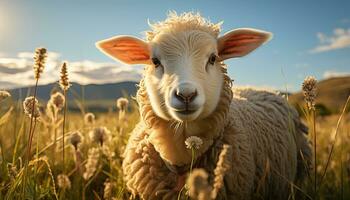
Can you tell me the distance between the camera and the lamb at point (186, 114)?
3812mm

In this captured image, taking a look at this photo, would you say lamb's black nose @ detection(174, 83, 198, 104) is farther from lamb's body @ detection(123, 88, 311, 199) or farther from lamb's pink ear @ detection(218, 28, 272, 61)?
lamb's pink ear @ detection(218, 28, 272, 61)

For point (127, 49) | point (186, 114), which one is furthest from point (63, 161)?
point (127, 49)

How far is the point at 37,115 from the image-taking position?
3070mm

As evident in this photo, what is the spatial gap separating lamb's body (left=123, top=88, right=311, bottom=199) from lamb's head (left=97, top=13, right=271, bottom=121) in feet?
1.47

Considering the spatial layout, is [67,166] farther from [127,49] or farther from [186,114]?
[186,114]

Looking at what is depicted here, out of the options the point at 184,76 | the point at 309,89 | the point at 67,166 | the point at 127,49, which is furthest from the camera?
the point at 67,166

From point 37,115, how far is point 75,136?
2.45ft

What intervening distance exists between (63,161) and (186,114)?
102 centimetres

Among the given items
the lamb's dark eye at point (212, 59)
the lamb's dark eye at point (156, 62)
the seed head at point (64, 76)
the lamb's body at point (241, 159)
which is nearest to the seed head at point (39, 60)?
the seed head at point (64, 76)

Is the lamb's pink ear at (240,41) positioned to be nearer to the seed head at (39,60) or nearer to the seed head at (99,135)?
the seed head at (99,135)

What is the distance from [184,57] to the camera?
383 centimetres

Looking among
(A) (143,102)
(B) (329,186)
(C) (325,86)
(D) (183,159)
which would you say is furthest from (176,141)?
(C) (325,86)

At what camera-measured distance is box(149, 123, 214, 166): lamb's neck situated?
12.9 ft

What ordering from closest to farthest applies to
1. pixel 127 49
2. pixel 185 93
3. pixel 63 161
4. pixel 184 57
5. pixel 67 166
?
pixel 185 93, pixel 63 161, pixel 184 57, pixel 127 49, pixel 67 166
